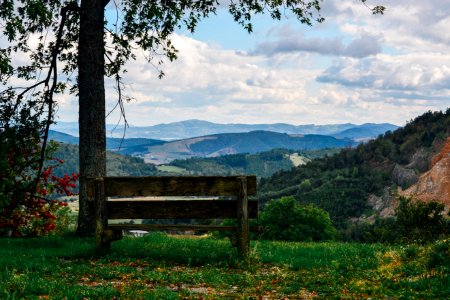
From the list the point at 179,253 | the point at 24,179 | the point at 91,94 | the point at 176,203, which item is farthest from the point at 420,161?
the point at 176,203

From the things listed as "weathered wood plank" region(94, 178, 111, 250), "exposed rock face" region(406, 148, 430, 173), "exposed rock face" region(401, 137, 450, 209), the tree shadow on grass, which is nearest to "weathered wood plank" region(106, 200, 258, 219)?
"weathered wood plank" region(94, 178, 111, 250)

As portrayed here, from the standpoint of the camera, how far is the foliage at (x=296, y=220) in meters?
36.3

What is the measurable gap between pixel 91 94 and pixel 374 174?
163 meters

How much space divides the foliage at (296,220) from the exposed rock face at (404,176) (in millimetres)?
130182

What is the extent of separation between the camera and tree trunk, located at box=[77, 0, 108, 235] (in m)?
16.8

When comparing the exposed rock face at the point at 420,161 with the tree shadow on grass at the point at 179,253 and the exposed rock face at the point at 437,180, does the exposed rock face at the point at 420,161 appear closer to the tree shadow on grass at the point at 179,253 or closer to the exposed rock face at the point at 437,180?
the exposed rock face at the point at 437,180

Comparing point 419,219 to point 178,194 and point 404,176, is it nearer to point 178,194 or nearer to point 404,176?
point 178,194

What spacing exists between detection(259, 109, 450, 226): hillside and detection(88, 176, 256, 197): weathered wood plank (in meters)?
124

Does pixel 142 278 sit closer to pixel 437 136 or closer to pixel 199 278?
pixel 199 278

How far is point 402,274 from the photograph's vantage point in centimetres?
1064

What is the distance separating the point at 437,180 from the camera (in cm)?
14112

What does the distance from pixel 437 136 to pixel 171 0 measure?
161361 millimetres

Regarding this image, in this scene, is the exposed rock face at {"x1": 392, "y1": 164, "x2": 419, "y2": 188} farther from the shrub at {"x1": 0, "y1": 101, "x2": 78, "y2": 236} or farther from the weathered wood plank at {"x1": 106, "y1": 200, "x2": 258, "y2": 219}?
the weathered wood plank at {"x1": 106, "y1": 200, "x2": 258, "y2": 219}

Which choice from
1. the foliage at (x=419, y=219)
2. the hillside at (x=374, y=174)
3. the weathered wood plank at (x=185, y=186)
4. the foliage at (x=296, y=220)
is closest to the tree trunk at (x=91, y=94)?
the weathered wood plank at (x=185, y=186)
